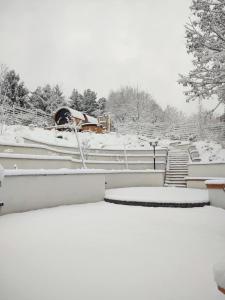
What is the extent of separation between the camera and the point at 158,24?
13.2 m

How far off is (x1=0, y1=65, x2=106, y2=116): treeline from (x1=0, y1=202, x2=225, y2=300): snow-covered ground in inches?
833

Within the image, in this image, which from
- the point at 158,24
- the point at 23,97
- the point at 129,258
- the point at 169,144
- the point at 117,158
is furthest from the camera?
the point at 23,97

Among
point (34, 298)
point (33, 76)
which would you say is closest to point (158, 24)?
point (34, 298)

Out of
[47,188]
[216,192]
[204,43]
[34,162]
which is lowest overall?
[216,192]

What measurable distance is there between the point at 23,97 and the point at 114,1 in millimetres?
17520

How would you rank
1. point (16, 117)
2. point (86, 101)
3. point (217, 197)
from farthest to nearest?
point (86, 101) → point (16, 117) → point (217, 197)

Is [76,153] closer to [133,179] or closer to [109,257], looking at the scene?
[133,179]

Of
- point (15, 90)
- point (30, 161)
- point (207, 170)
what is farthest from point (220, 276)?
point (15, 90)

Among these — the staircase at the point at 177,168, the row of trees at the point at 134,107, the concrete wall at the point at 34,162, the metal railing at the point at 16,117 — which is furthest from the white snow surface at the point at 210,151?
the row of trees at the point at 134,107

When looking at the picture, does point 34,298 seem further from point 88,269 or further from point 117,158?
point 117,158

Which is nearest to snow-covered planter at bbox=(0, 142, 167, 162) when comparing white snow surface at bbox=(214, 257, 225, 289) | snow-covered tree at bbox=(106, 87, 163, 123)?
white snow surface at bbox=(214, 257, 225, 289)

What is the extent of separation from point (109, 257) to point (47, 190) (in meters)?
4.60

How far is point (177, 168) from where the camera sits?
1722 cm

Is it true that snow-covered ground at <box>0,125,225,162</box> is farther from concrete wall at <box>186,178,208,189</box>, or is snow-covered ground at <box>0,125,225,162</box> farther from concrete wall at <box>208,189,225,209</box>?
concrete wall at <box>208,189,225,209</box>
